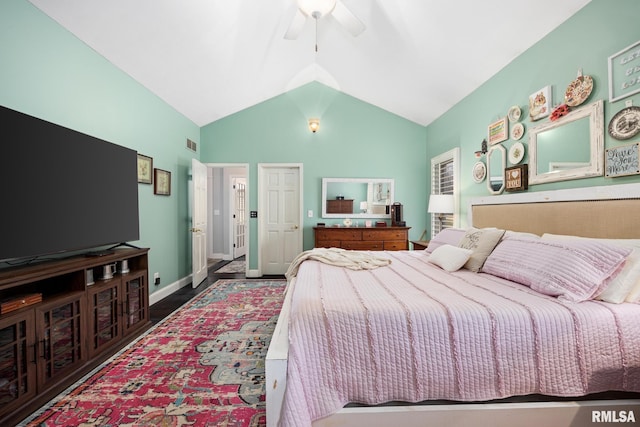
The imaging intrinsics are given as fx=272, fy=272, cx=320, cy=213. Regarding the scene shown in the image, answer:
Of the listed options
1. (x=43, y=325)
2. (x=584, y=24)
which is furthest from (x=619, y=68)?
(x=43, y=325)

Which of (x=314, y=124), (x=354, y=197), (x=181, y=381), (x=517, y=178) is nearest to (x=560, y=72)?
(x=517, y=178)

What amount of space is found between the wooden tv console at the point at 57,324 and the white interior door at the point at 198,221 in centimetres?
154

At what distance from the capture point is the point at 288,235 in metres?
4.90

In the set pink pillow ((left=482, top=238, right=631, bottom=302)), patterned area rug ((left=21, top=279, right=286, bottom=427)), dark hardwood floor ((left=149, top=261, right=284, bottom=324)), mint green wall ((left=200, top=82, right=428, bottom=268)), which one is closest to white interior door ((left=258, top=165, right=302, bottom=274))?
mint green wall ((left=200, top=82, right=428, bottom=268))

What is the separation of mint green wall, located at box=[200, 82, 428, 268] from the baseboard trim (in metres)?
1.59

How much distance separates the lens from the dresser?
4.35 meters

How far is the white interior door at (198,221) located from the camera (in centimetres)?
405

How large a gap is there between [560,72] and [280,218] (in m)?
3.99

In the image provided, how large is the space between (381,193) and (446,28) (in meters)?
2.65

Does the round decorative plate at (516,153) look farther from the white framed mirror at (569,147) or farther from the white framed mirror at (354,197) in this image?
the white framed mirror at (354,197)

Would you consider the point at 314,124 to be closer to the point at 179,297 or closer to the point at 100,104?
the point at 100,104

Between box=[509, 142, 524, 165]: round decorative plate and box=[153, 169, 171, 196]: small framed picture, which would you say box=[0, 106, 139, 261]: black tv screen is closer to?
box=[153, 169, 171, 196]: small framed picture

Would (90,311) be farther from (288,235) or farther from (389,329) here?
(288,235)

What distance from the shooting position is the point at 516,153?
262 centimetres
